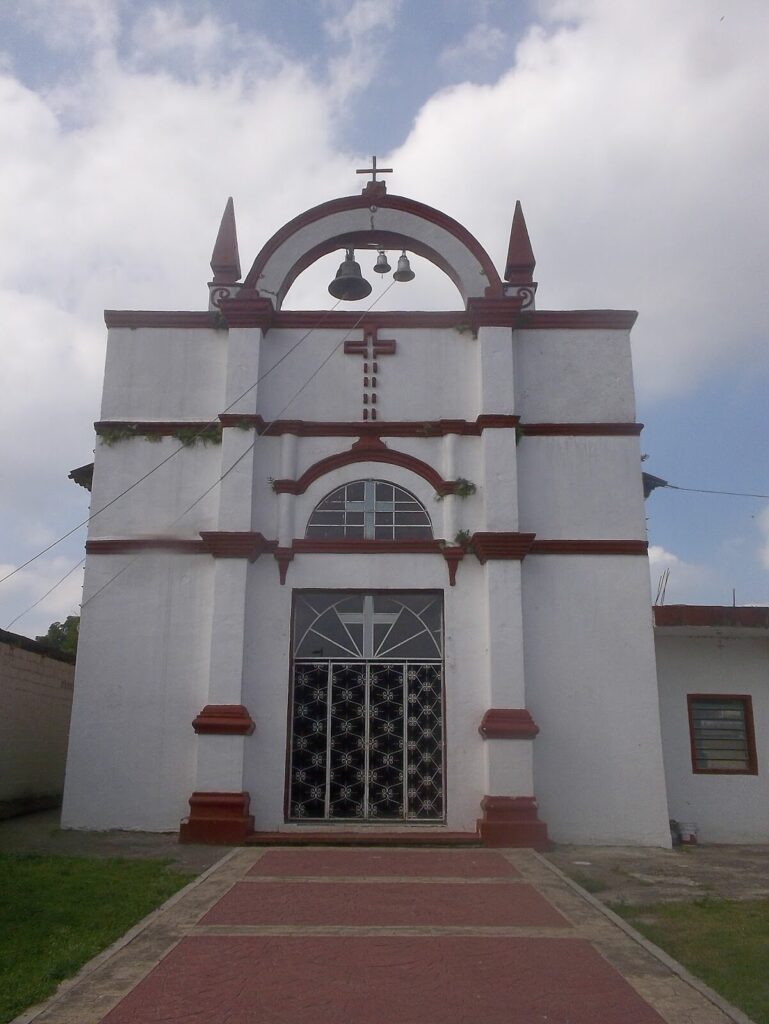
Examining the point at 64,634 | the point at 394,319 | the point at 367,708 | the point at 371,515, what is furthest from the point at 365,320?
the point at 64,634

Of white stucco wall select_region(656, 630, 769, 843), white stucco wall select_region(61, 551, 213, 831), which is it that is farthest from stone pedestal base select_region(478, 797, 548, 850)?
white stucco wall select_region(61, 551, 213, 831)

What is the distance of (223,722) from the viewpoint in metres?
10.5

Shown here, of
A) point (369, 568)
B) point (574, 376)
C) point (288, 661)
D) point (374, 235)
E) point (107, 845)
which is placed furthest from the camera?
point (374, 235)

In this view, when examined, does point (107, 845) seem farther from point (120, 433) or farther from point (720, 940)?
point (720, 940)

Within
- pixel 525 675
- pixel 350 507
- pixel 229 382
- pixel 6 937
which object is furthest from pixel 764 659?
pixel 6 937

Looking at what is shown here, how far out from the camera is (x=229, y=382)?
1180 cm

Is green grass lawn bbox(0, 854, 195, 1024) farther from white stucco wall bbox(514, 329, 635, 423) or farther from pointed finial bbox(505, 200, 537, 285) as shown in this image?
pointed finial bbox(505, 200, 537, 285)

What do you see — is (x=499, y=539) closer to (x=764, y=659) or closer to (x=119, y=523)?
(x=764, y=659)

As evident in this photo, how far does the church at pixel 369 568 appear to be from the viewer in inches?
420

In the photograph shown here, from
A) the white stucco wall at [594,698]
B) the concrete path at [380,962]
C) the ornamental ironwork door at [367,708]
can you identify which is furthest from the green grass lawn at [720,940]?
the ornamental ironwork door at [367,708]

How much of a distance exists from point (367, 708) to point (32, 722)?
5427mm

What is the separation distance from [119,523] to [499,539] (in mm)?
4680

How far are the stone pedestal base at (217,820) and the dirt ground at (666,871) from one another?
333 centimetres

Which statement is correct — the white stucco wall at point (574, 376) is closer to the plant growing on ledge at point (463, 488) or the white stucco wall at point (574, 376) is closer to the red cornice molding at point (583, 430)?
the red cornice molding at point (583, 430)
